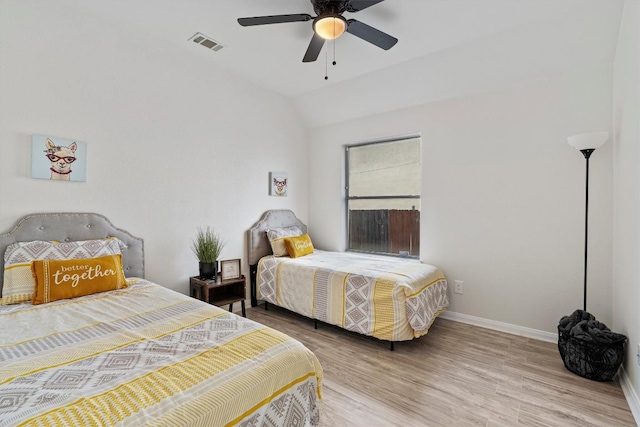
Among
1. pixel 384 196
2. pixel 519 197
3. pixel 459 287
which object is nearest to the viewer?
pixel 519 197

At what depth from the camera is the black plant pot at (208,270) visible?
2910 mm

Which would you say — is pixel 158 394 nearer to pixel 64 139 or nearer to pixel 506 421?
pixel 506 421

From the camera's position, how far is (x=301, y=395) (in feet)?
4.05

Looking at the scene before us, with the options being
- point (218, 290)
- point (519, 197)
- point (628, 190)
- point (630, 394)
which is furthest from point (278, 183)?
point (630, 394)

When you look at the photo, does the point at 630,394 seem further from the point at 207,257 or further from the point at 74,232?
the point at 74,232

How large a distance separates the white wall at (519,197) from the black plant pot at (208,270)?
7.57 ft

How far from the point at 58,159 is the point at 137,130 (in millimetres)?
643

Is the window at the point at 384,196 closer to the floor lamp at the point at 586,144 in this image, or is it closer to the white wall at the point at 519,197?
the white wall at the point at 519,197

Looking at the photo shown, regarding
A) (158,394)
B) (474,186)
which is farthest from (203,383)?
(474,186)

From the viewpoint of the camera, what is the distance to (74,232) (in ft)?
7.54

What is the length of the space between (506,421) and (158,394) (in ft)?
6.08

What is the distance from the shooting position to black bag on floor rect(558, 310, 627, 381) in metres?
1.98

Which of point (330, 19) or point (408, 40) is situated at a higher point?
point (408, 40)

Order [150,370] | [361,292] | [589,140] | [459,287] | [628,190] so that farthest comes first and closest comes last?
[459,287] → [361,292] → [589,140] → [628,190] → [150,370]
